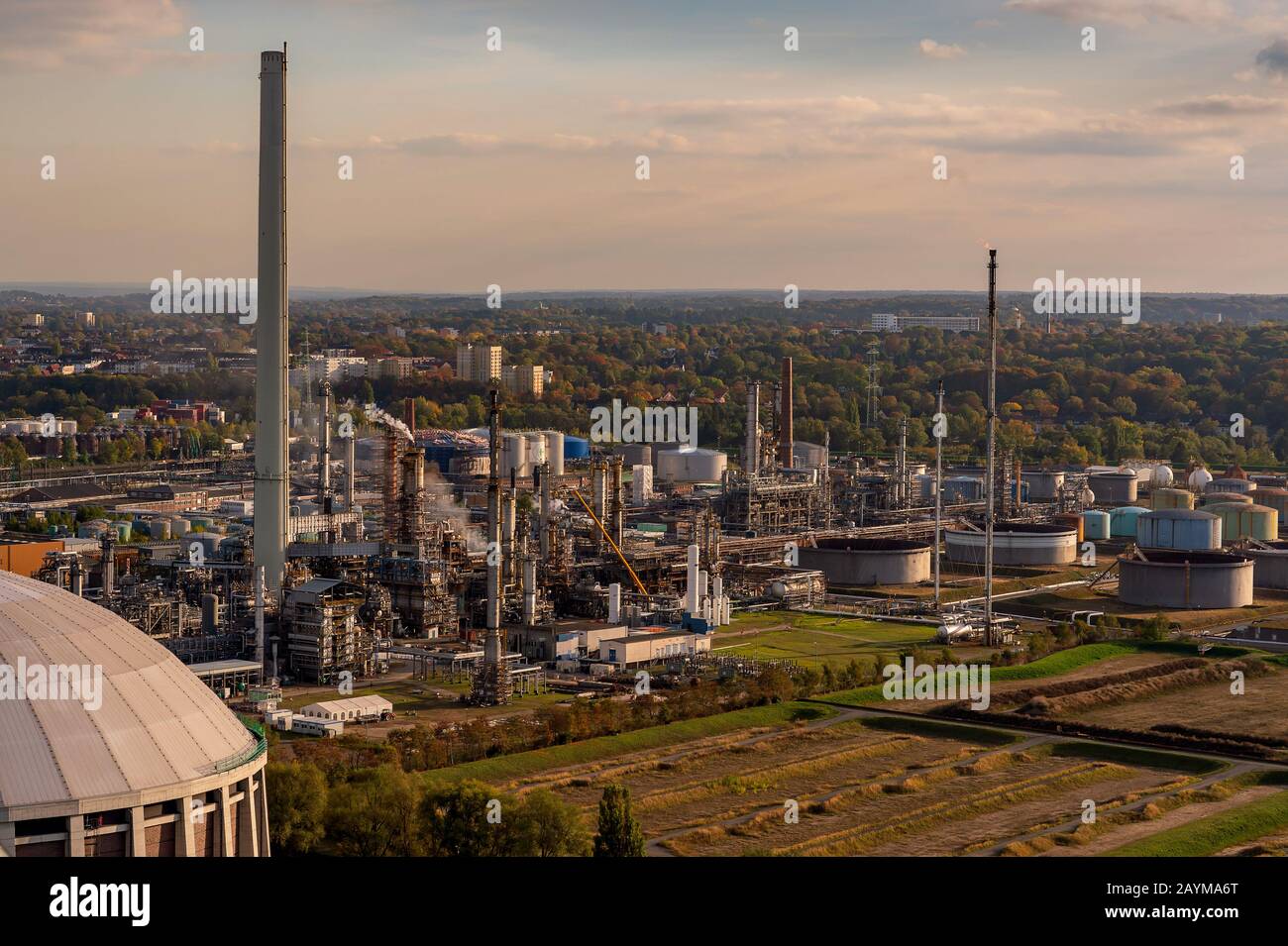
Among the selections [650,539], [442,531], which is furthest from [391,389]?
[442,531]

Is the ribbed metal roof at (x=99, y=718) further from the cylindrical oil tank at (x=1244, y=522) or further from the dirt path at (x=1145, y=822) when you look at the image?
the cylindrical oil tank at (x=1244, y=522)

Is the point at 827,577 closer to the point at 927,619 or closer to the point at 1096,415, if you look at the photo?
the point at 927,619

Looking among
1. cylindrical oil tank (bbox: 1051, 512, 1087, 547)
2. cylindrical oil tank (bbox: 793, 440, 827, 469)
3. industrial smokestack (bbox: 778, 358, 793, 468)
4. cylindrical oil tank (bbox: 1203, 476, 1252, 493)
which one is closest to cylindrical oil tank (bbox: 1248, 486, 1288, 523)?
cylindrical oil tank (bbox: 1203, 476, 1252, 493)

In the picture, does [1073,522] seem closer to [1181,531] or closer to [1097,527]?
[1097,527]

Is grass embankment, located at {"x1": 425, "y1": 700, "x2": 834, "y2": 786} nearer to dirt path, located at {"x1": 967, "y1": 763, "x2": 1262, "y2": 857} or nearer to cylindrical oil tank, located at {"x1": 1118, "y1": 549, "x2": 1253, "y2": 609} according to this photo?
dirt path, located at {"x1": 967, "y1": 763, "x2": 1262, "y2": 857}

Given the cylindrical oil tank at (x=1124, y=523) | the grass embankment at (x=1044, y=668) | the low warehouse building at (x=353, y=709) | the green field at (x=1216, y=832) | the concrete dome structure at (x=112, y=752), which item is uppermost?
the concrete dome structure at (x=112, y=752)

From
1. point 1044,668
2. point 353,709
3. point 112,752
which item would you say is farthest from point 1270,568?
point 112,752

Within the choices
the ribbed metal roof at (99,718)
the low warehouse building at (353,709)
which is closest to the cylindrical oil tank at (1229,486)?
the low warehouse building at (353,709)
